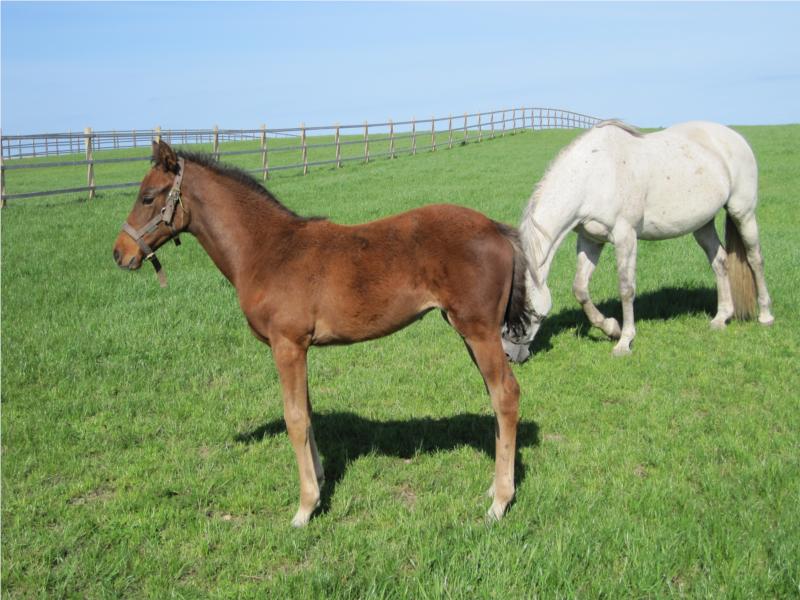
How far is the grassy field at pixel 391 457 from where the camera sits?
3660 mm

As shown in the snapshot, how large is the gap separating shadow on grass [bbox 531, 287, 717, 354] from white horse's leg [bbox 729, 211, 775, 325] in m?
0.61

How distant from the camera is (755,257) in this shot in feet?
28.3

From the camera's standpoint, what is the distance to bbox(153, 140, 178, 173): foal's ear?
14.4 ft

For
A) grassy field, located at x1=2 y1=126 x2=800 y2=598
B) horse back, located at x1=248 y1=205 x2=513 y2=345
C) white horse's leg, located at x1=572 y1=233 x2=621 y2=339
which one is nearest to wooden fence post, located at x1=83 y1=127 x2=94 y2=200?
grassy field, located at x1=2 y1=126 x2=800 y2=598

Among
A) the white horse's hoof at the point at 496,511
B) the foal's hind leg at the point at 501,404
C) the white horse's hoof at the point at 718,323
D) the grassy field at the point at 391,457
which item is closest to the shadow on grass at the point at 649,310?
the grassy field at the point at 391,457

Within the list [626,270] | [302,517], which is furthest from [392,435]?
[626,270]

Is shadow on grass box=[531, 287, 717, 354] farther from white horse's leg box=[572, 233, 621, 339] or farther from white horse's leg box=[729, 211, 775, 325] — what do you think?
white horse's leg box=[729, 211, 775, 325]

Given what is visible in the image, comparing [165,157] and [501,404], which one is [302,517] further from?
[165,157]

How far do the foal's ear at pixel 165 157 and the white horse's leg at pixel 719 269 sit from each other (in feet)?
21.6

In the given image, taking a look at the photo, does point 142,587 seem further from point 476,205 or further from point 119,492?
point 476,205

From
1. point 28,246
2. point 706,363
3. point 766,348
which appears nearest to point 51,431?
point 706,363

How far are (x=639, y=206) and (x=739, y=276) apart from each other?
1.89 metres

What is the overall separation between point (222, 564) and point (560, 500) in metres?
2.08

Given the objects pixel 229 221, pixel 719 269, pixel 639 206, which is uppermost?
pixel 229 221
